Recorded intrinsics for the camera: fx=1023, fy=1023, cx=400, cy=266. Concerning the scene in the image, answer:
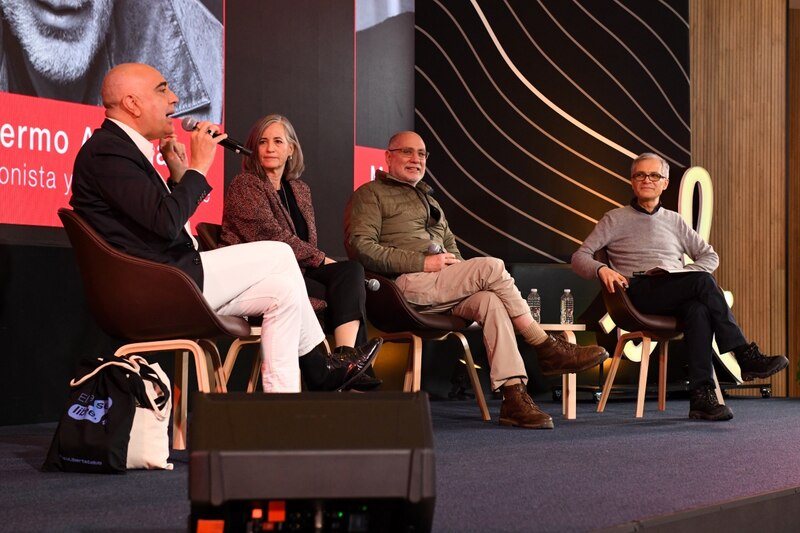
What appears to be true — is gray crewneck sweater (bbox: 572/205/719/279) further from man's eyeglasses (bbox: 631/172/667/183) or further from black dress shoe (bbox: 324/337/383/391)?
black dress shoe (bbox: 324/337/383/391)

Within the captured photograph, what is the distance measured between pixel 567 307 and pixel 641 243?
0.85m

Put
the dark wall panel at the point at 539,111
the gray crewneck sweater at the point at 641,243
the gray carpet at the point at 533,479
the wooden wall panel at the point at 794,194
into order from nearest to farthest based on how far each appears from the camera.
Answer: the gray carpet at the point at 533,479 → the gray crewneck sweater at the point at 641,243 → the dark wall panel at the point at 539,111 → the wooden wall panel at the point at 794,194

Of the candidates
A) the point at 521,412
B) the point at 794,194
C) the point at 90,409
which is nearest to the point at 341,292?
the point at 521,412

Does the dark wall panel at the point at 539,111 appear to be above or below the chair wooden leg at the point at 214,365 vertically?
above

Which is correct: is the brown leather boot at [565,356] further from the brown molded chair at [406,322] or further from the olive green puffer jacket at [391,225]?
the olive green puffer jacket at [391,225]

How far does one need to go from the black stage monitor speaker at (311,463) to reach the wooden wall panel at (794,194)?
6.01 metres

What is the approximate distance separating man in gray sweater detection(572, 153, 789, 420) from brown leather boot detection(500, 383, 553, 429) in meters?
0.90

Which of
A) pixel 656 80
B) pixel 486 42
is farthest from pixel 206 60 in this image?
pixel 656 80

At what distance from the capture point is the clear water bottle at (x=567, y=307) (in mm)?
5820

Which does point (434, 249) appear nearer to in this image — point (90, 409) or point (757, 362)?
point (757, 362)

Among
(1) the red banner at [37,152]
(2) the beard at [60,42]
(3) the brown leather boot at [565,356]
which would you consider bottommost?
(3) the brown leather boot at [565,356]

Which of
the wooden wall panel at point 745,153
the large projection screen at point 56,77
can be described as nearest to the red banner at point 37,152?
the large projection screen at point 56,77

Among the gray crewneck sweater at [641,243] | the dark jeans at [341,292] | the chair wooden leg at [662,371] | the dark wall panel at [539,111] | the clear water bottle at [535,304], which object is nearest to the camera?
the dark jeans at [341,292]

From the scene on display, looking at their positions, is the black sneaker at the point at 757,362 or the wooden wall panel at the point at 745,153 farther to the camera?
the wooden wall panel at the point at 745,153
